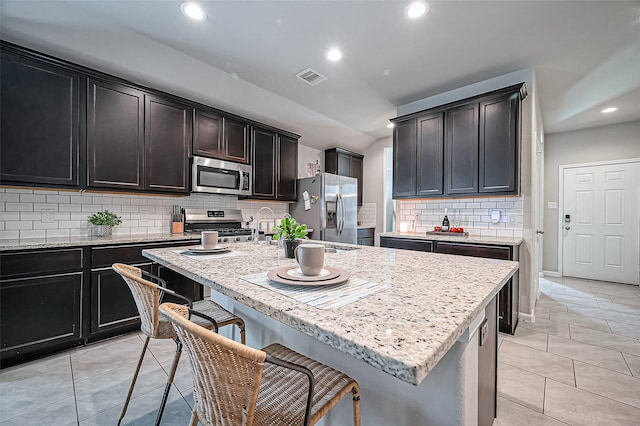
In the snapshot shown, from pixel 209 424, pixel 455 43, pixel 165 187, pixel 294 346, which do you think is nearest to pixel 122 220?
pixel 165 187

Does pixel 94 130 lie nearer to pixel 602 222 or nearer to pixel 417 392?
pixel 417 392

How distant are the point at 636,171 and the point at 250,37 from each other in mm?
5849

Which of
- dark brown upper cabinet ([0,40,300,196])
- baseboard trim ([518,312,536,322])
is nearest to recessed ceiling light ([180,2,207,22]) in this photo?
dark brown upper cabinet ([0,40,300,196])

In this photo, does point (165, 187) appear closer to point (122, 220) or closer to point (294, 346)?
point (122, 220)

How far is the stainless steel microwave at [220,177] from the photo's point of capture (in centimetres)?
319

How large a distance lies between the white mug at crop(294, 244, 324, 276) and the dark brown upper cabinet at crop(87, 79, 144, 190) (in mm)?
2554

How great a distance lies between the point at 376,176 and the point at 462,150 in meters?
2.36

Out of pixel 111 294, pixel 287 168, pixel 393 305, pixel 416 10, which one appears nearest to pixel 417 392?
pixel 393 305

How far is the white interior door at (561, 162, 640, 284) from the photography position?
14.1 ft

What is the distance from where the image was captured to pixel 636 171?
4.27 meters

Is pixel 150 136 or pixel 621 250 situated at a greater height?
pixel 150 136

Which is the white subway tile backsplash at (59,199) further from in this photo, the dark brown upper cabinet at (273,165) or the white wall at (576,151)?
the white wall at (576,151)

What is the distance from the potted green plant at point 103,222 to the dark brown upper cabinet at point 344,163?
343 cm

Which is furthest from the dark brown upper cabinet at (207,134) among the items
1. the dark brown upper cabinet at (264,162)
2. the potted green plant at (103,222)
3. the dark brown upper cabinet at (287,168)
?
the potted green plant at (103,222)
